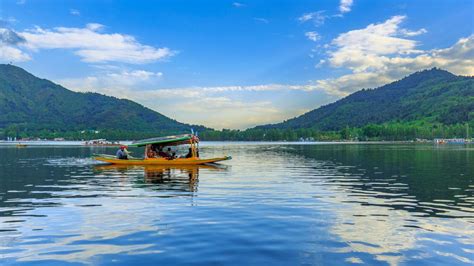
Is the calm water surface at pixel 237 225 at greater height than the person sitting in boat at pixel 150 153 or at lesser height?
lesser

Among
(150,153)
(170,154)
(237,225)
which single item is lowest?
(237,225)

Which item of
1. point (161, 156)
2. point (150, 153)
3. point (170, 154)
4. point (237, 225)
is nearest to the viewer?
point (237, 225)

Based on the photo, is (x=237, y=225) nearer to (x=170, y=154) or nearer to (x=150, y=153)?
(x=150, y=153)

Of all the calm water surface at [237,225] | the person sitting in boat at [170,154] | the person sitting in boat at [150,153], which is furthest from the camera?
the person sitting in boat at [170,154]

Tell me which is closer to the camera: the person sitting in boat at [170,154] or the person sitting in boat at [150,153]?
the person sitting in boat at [150,153]

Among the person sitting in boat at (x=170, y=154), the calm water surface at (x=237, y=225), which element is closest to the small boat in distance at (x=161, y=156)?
the person sitting in boat at (x=170, y=154)

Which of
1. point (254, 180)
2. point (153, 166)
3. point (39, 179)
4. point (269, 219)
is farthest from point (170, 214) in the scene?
point (153, 166)

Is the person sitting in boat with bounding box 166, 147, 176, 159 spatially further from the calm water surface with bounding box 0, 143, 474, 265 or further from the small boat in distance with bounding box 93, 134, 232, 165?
the calm water surface with bounding box 0, 143, 474, 265

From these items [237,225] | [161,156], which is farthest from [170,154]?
[237,225]

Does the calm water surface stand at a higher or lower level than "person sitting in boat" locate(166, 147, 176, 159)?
lower

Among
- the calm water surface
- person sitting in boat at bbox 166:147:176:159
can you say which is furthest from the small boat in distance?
the calm water surface

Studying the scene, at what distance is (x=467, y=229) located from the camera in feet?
61.5

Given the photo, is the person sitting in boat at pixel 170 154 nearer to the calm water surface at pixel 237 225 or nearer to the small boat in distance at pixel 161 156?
the small boat in distance at pixel 161 156

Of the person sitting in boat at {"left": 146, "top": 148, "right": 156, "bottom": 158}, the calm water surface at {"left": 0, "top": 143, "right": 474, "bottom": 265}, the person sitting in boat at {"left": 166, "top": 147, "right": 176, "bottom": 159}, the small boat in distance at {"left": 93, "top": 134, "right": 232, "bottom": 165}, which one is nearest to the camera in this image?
the calm water surface at {"left": 0, "top": 143, "right": 474, "bottom": 265}
